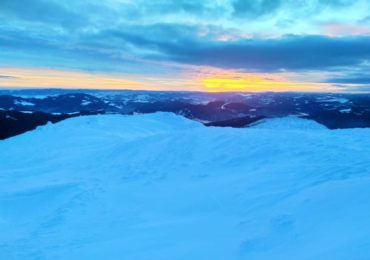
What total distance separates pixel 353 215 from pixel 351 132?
11.6 metres

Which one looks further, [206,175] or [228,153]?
[228,153]

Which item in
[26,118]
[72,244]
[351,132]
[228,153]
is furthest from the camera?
[26,118]

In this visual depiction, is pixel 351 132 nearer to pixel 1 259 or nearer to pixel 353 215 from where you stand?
pixel 353 215

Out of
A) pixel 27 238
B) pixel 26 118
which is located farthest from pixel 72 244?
pixel 26 118

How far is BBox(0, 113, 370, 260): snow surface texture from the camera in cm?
836

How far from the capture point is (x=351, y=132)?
18891 mm

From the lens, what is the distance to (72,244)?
948cm

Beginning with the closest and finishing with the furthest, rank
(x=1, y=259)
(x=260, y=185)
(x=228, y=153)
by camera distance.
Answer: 1. (x=1, y=259)
2. (x=260, y=185)
3. (x=228, y=153)

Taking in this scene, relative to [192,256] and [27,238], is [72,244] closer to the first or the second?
[27,238]

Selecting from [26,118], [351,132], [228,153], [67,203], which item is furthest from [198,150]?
[26,118]

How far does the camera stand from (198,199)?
11.9 metres

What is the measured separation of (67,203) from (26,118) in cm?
5850

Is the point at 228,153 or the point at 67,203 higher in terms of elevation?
the point at 228,153

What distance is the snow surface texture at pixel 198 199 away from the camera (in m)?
8.36
